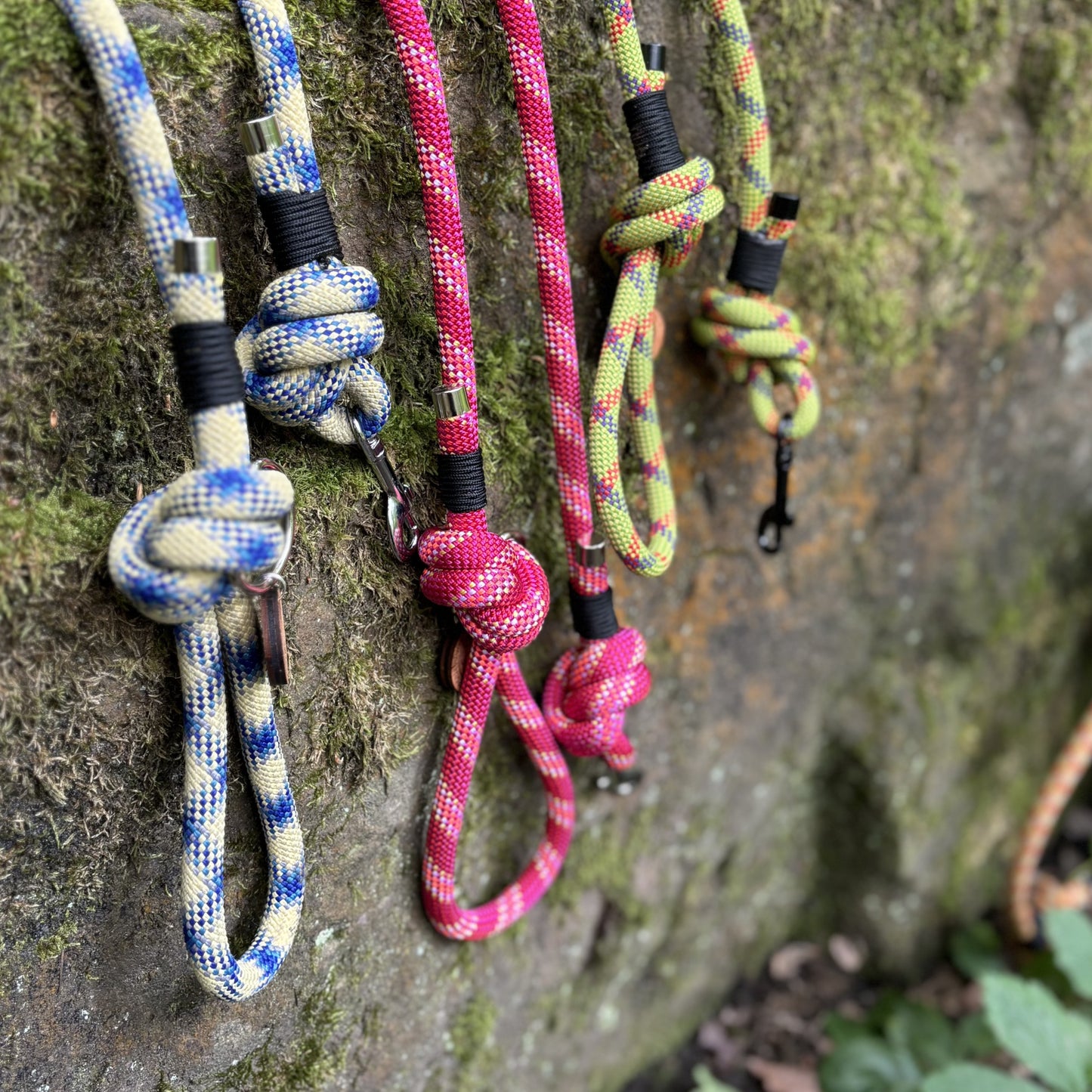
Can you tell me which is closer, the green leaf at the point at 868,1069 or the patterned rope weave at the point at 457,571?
the patterned rope weave at the point at 457,571

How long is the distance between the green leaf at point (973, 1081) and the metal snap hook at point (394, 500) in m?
1.00

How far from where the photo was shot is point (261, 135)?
0.68m

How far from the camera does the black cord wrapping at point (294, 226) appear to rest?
2.27 feet

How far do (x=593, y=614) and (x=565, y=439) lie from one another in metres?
0.18

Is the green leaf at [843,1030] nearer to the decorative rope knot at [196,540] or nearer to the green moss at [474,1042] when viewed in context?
the green moss at [474,1042]

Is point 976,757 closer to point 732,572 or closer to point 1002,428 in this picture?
point 1002,428

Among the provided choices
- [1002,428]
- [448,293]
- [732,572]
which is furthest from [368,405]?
[1002,428]

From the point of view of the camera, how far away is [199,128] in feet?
2.33

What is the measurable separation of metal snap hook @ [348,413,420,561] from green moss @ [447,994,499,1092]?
590 mm

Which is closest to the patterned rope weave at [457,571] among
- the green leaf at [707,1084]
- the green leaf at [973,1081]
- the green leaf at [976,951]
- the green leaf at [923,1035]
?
the green leaf at [707,1084]

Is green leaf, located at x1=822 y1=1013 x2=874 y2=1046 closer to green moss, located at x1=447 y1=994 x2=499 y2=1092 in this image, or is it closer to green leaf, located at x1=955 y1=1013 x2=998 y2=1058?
green leaf, located at x1=955 y1=1013 x2=998 y2=1058

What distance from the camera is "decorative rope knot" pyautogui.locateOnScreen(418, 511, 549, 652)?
2.56 feet

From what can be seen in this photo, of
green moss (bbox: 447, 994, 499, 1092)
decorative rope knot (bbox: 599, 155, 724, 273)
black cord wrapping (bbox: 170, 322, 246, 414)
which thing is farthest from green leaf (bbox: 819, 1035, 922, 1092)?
black cord wrapping (bbox: 170, 322, 246, 414)

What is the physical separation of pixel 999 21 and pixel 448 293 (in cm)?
89
